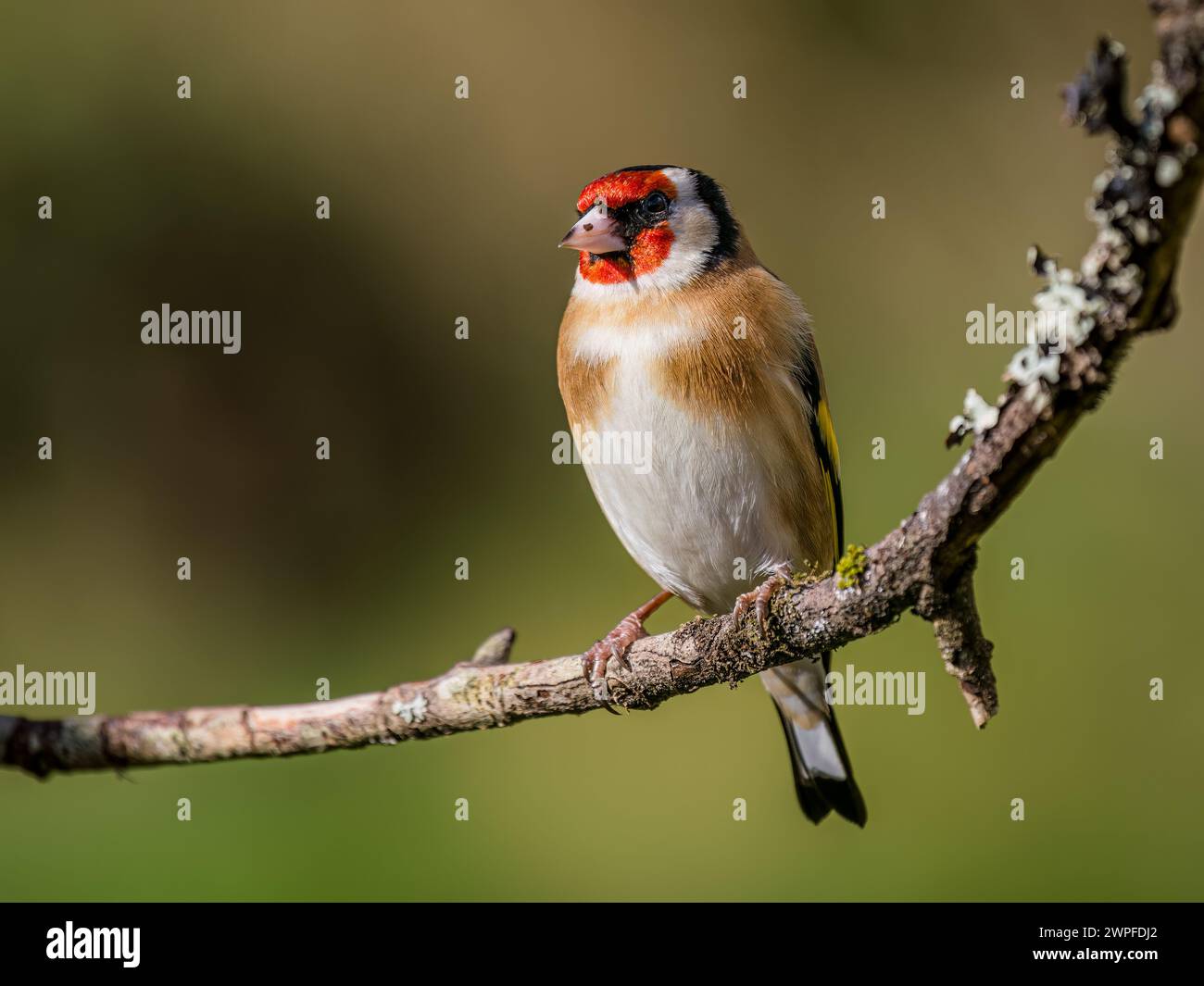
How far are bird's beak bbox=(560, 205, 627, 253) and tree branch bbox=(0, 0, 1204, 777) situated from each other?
1048mm

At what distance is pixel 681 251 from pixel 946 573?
160cm

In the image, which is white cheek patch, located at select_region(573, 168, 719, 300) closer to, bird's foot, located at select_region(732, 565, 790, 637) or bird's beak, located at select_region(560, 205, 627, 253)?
bird's beak, located at select_region(560, 205, 627, 253)

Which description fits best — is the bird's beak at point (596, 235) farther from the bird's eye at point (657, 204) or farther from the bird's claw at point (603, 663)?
the bird's claw at point (603, 663)

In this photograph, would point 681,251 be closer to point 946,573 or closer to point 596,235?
point 596,235

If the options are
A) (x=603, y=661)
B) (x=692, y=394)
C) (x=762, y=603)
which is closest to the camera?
(x=762, y=603)

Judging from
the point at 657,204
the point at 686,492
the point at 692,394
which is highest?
the point at 657,204

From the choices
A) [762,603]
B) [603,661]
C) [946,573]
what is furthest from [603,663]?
[946,573]

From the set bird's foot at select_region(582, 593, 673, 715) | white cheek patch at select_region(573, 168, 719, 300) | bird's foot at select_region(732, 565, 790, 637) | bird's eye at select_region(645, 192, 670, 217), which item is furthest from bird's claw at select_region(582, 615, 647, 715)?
bird's eye at select_region(645, 192, 670, 217)

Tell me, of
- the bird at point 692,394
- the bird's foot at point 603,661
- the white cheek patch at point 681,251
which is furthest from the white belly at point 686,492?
the bird's foot at point 603,661

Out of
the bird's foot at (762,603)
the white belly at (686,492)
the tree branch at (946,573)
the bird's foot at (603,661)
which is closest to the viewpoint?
the tree branch at (946,573)

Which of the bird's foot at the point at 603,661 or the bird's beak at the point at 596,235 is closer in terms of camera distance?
the bird's foot at the point at 603,661

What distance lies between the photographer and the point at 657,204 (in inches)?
130

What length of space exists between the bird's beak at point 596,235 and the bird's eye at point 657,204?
108 millimetres

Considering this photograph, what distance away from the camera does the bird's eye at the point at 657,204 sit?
10.8 feet
